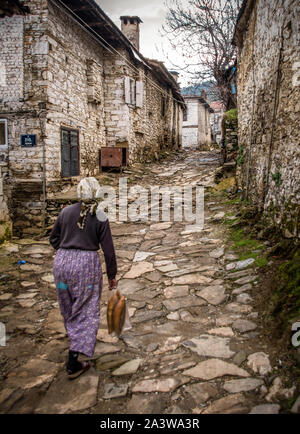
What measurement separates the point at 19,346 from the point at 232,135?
908 centimetres

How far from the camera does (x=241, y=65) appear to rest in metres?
8.41

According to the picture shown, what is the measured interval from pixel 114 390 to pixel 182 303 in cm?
159

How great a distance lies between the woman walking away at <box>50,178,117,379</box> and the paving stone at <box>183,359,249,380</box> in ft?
2.97

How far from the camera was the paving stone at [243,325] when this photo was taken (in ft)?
10.7

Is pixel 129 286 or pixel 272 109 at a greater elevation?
pixel 272 109

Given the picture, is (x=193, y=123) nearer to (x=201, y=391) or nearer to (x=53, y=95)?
(x=53, y=95)

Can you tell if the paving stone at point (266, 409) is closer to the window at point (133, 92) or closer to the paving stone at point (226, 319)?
the paving stone at point (226, 319)

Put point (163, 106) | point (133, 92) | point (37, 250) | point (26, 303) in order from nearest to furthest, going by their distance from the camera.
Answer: point (26, 303) < point (37, 250) < point (133, 92) < point (163, 106)

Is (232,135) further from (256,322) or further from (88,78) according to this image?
(256,322)

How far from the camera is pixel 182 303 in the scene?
4031mm

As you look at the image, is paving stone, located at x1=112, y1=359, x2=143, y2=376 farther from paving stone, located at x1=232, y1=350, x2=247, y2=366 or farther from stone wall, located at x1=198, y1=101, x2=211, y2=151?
stone wall, located at x1=198, y1=101, x2=211, y2=151

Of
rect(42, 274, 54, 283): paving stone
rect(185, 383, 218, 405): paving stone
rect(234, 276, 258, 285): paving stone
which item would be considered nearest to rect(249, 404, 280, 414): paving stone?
rect(185, 383, 218, 405): paving stone

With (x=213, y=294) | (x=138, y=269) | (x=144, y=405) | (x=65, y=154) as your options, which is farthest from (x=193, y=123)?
(x=144, y=405)

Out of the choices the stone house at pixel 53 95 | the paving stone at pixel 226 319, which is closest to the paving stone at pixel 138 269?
the paving stone at pixel 226 319
